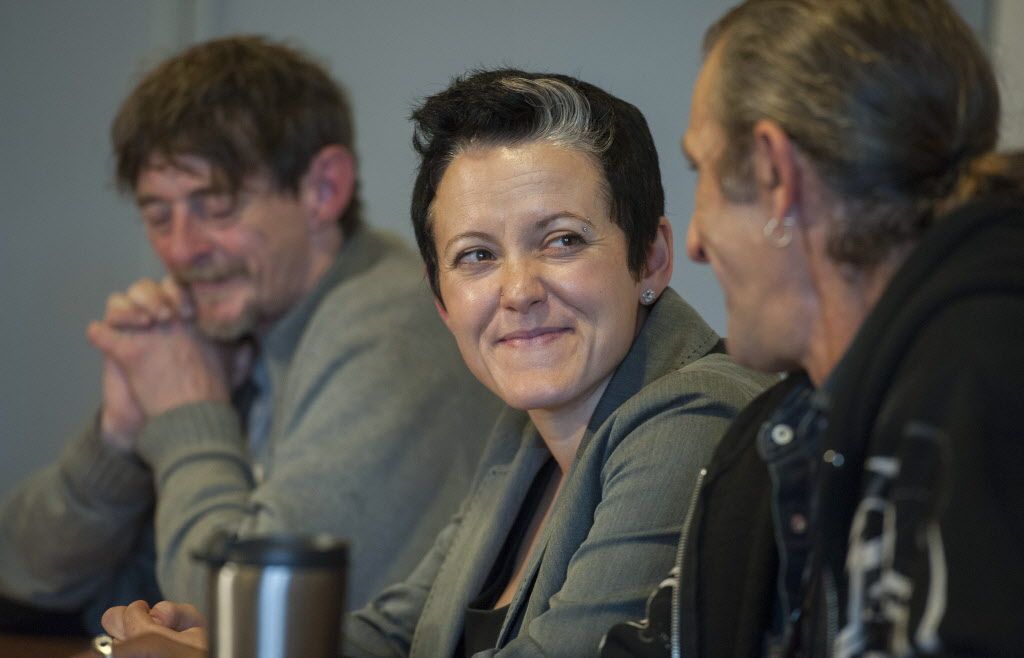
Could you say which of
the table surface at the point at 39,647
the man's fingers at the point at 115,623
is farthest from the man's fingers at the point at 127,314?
the man's fingers at the point at 115,623

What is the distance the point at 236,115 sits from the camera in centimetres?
228

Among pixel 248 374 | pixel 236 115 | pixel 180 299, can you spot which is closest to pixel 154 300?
pixel 180 299

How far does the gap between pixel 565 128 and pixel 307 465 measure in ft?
2.60

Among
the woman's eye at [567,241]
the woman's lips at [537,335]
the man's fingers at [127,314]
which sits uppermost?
the woman's eye at [567,241]

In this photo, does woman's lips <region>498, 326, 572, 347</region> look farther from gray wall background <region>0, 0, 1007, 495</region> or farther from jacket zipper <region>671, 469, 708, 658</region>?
gray wall background <region>0, 0, 1007, 495</region>

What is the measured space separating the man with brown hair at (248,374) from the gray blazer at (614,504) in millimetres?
378

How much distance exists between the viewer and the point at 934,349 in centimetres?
81

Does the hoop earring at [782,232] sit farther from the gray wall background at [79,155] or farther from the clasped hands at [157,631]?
the gray wall background at [79,155]

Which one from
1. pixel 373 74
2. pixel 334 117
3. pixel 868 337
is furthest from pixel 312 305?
pixel 868 337

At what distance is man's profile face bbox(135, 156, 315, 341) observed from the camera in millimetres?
2279

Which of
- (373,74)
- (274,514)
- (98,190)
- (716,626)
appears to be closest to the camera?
(716,626)

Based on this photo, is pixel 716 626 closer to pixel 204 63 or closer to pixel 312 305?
pixel 312 305

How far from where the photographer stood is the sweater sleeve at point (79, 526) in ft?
7.79

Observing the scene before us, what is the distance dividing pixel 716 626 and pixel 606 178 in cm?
58
